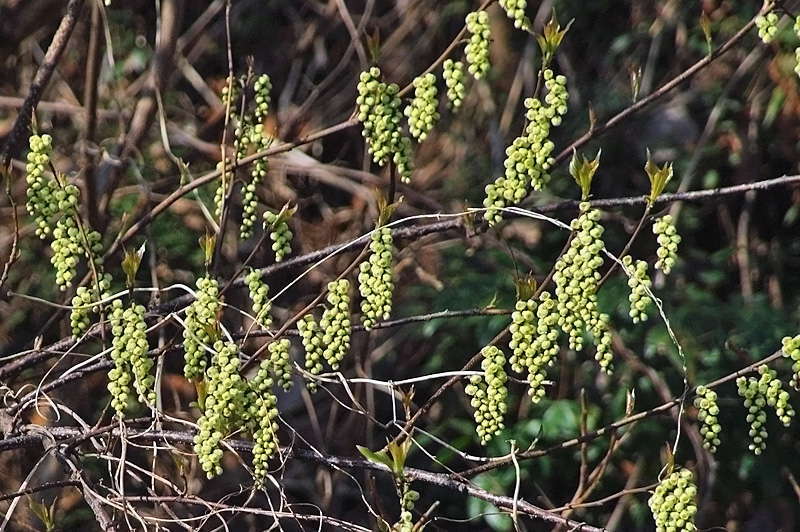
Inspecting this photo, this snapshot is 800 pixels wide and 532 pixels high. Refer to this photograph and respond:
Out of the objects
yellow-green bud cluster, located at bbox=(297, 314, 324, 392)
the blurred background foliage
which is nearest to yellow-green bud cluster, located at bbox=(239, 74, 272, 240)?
yellow-green bud cluster, located at bbox=(297, 314, 324, 392)

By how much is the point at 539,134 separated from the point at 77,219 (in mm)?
731

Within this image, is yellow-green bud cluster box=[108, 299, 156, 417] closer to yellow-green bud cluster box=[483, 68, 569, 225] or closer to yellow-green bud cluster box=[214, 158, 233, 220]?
yellow-green bud cluster box=[214, 158, 233, 220]

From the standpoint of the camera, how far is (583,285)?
1736 millimetres

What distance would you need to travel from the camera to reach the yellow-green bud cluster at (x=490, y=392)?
178cm

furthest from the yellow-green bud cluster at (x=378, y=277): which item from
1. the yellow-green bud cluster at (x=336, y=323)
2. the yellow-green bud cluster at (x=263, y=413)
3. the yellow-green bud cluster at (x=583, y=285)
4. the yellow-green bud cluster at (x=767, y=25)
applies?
the yellow-green bud cluster at (x=767, y=25)

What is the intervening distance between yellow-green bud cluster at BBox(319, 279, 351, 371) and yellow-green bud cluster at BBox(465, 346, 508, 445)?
0.66 ft

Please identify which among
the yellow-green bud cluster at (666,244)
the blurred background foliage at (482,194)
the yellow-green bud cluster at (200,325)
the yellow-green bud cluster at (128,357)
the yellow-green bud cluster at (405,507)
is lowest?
the yellow-green bud cluster at (405,507)

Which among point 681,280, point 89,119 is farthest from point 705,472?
point 89,119

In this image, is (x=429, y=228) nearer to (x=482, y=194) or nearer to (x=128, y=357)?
(x=128, y=357)

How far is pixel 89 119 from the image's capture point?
3137mm

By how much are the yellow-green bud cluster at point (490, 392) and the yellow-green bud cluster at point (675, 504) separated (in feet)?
0.82

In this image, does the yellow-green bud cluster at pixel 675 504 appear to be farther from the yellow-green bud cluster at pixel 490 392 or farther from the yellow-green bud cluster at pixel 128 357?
the yellow-green bud cluster at pixel 128 357

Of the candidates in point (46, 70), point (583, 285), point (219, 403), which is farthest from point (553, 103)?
point (46, 70)

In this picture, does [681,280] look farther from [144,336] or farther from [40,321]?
[144,336]
